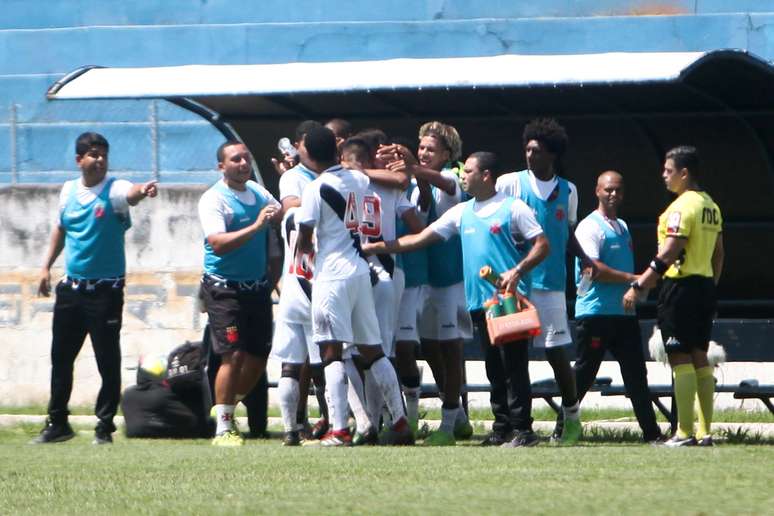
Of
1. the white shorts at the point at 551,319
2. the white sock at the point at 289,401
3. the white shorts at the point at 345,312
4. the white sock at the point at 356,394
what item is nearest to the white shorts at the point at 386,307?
the white sock at the point at 356,394

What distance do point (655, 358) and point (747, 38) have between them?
7.98 m

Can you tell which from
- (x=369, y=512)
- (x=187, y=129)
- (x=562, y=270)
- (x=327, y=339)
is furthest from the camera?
(x=187, y=129)

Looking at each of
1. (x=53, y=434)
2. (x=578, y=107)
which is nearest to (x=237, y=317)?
(x=53, y=434)

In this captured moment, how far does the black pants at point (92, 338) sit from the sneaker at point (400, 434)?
1907 mm

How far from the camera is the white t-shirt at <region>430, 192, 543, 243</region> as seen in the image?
8.99 meters

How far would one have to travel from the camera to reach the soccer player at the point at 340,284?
29.0 ft

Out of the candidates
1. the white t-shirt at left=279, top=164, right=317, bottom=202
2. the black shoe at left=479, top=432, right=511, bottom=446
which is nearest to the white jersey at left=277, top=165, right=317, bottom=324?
the white t-shirt at left=279, top=164, right=317, bottom=202

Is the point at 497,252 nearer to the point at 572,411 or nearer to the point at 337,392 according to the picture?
the point at 572,411

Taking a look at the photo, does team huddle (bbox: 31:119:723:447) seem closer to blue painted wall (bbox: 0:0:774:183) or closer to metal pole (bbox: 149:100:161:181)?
metal pole (bbox: 149:100:161:181)

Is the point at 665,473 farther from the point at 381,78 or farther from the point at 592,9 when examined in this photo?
the point at 592,9

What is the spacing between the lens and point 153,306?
14039 millimetres

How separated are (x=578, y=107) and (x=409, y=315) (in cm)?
293

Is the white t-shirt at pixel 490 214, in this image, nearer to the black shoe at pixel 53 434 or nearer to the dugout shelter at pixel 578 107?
the dugout shelter at pixel 578 107

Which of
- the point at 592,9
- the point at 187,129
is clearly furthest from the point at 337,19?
the point at 187,129
